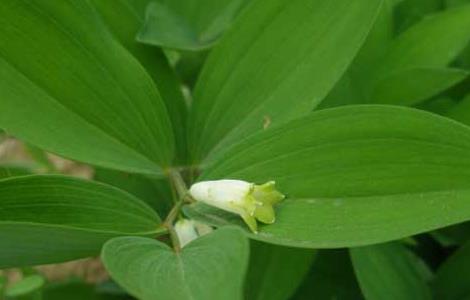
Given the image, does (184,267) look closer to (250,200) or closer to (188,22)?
(250,200)

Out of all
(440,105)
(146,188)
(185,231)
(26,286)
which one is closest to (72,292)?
(146,188)

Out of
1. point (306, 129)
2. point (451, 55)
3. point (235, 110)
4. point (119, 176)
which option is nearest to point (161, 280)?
point (306, 129)

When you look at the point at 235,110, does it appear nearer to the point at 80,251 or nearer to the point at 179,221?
the point at 179,221

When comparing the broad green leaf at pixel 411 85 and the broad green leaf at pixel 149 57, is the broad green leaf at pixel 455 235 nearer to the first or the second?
the broad green leaf at pixel 411 85

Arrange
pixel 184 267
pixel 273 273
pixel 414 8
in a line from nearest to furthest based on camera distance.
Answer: pixel 184 267, pixel 273 273, pixel 414 8

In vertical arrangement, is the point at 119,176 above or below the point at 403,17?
below
